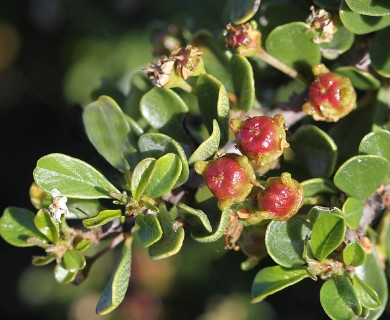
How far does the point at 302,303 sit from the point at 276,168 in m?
1.62

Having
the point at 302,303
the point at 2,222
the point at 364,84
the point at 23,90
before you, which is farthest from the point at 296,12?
the point at 23,90

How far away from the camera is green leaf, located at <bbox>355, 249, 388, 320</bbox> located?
130 cm

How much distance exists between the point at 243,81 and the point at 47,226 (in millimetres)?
534

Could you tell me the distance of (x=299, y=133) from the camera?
1347 millimetres

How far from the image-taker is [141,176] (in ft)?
3.89

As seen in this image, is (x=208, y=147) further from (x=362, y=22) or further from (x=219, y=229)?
(x=362, y=22)

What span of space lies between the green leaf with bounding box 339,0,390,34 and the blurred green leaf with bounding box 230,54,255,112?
225 mm

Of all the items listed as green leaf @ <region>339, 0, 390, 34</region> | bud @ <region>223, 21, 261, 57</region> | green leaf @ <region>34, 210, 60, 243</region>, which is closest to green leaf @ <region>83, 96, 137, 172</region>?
green leaf @ <region>34, 210, 60, 243</region>

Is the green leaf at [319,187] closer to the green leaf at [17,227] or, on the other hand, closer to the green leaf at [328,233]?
the green leaf at [328,233]

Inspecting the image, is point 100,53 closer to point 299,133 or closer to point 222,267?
point 222,267

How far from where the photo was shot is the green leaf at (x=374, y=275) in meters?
1.30

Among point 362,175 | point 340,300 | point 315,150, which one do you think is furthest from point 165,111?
point 340,300

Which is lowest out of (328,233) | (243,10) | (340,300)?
(340,300)

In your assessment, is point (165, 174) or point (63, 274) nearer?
point (165, 174)
